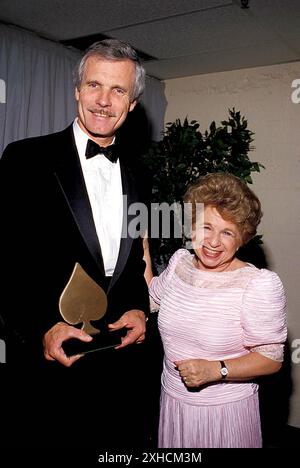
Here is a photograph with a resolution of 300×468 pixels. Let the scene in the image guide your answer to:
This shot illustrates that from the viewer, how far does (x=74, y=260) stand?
1.61 m

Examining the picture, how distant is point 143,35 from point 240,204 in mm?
2108

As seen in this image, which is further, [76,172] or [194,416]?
[194,416]

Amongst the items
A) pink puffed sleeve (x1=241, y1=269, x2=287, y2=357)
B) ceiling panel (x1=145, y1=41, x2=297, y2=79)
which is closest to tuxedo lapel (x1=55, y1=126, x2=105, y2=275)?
pink puffed sleeve (x1=241, y1=269, x2=287, y2=357)

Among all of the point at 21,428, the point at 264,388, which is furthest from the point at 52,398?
the point at 264,388

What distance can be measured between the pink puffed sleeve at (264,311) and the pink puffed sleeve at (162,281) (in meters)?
0.40

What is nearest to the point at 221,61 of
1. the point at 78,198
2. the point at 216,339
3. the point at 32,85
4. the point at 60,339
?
the point at 32,85

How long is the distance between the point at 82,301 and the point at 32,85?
2420mm

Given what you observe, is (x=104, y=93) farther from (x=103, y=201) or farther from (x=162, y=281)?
(x=162, y=281)

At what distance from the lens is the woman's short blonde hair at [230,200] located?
68.4 inches

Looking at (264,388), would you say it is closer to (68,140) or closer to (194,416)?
(194,416)

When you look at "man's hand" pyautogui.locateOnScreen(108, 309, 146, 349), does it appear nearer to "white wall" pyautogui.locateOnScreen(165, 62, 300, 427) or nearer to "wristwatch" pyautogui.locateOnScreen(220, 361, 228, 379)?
"wristwatch" pyautogui.locateOnScreen(220, 361, 228, 379)

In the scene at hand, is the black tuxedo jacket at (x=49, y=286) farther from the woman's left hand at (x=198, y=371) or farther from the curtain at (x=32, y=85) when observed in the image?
the curtain at (x=32, y=85)

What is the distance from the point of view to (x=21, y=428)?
1.71m
